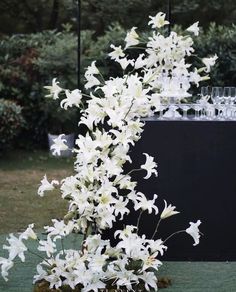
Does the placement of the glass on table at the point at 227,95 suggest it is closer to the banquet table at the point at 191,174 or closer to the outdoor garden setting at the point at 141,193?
the outdoor garden setting at the point at 141,193

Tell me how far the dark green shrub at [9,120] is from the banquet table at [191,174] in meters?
3.56

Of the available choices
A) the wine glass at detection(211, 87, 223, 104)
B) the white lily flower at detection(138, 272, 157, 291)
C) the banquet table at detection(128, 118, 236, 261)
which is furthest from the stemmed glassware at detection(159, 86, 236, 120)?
the white lily flower at detection(138, 272, 157, 291)

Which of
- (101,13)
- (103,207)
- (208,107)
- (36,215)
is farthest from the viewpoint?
(101,13)

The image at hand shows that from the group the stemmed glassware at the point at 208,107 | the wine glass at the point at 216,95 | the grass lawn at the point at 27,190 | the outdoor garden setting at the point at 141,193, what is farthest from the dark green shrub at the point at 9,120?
the wine glass at the point at 216,95

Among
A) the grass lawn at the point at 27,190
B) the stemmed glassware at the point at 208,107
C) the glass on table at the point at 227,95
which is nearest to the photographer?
the stemmed glassware at the point at 208,107

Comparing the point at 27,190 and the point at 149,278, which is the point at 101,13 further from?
the point at 149,278

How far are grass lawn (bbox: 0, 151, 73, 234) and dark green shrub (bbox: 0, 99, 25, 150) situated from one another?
36 centimetres

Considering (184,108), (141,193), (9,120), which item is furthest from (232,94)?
(9,120)

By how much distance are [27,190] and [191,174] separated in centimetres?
279

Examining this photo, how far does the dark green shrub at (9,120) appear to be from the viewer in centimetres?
784

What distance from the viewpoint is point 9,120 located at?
25.8ft

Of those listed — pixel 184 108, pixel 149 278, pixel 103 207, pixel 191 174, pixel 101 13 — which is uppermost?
pixel 101 13

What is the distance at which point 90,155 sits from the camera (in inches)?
152

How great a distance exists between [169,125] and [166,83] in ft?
1.00
